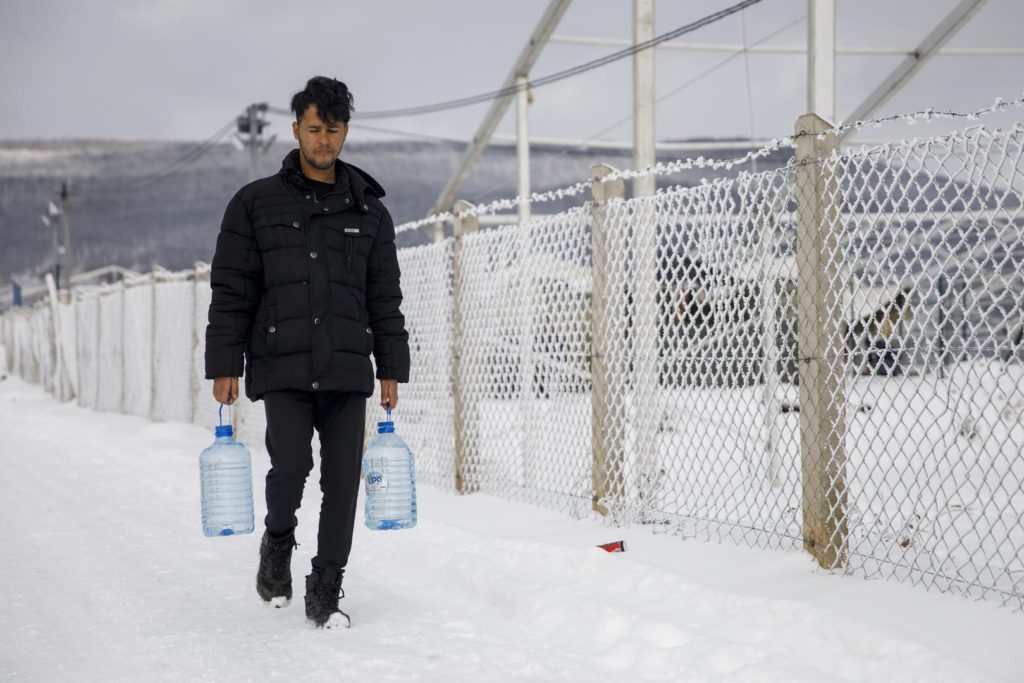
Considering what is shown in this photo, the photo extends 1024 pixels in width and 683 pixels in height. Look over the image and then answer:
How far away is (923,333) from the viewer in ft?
13.6

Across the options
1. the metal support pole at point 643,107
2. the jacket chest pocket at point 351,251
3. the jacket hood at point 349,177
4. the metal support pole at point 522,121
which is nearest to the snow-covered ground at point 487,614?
the jacket chest pocket at point 351,251

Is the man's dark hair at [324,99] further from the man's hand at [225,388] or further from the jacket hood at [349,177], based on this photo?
the man's hand at [225,388]

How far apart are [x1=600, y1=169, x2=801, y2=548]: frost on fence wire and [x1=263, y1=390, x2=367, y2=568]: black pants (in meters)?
1.72

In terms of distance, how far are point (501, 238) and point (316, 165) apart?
9.53 ft

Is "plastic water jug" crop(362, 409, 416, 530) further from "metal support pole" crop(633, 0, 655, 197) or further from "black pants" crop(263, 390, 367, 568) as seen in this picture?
"metal support pole" crop(633, 0, 655, 197)

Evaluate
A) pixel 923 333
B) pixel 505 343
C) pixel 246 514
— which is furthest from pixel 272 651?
pixel 505 343

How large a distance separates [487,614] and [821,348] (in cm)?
184

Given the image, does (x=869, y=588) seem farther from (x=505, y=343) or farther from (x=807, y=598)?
(x=505, y=343)

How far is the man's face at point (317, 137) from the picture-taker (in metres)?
4.21

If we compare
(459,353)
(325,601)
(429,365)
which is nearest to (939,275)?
(325,601)

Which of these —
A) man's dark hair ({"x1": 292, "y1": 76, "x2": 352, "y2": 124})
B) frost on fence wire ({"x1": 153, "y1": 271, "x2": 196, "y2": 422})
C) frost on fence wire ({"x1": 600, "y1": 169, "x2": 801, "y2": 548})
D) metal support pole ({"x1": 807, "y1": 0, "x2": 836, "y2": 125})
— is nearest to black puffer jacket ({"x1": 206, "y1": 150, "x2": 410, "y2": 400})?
man's dark hair ({"x1": 292, "y1": 76, "x2": 352, "y2": 124})

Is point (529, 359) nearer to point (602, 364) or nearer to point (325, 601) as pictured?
point (602, 364)

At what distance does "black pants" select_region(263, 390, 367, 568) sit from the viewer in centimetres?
436

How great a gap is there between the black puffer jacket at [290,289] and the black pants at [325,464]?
15 centimetres
